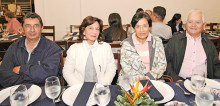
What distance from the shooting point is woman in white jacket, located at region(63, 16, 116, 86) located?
1964 mm

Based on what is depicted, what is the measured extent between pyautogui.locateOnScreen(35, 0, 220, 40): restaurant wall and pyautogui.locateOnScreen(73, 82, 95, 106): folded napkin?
4.86 metres

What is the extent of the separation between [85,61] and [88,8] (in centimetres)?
423

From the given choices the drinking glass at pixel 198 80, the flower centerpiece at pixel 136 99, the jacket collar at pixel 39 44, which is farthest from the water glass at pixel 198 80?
the jacket collar at pixel 39 44

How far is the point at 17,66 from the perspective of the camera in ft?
6.37

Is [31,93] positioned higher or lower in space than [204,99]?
lower

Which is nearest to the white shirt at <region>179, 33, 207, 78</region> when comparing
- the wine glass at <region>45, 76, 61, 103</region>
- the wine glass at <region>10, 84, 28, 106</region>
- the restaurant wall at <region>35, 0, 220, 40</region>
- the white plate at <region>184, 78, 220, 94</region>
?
the white plate at <region>184, 78, 220, 94</region>

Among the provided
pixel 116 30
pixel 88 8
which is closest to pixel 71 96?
pixel 116 30

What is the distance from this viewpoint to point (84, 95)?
1255 mm

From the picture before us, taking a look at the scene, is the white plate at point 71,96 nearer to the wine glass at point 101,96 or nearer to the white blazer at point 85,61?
the wine glass at point 101,96

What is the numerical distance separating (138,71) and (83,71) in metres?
0.60

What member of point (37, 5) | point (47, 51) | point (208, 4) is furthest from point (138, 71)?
point (208, 4)

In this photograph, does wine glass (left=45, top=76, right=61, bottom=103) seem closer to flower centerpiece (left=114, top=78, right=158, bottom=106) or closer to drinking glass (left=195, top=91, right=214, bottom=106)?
flower centerpiece (left=114, top=78, right=158, bottom=106)

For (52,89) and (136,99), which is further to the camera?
(52,89)

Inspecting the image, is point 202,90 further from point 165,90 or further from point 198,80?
point 165,90
